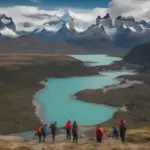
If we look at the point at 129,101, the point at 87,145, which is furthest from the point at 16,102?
the point at 87,145

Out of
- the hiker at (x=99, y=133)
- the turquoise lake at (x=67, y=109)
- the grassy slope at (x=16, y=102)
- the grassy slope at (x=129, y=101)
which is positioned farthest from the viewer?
the turquoise lake at (x=67, y=109)

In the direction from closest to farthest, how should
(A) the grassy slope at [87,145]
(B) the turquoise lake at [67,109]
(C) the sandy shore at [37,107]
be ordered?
(A) the grassy slope at [87,145] < (C) the sandy shore at [37,107] < (B) the turquoise lake at [67,109]

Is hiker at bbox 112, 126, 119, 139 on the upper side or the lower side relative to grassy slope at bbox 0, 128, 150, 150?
upper

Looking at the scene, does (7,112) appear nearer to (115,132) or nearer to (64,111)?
(64,111)

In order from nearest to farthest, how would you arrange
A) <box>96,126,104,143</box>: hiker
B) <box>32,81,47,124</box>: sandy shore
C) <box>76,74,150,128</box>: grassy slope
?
<box>96,126,104,143</box>: hiker → <box>76,74,150,128</box>: grassy slope → <box>32,81,47,124</box>: sandy shore

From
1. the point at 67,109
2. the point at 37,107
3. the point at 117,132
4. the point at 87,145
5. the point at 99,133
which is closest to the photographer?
Result: the point at 99,133

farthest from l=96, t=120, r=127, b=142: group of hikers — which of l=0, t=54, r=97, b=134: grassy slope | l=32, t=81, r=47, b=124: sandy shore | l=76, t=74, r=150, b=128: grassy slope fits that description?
l=32, t=81, r=47, b=124: sandy shore

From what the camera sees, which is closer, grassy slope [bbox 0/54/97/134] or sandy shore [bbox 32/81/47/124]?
grassy slope [bbox 0/54/97/134]

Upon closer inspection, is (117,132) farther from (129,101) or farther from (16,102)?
(129,101)

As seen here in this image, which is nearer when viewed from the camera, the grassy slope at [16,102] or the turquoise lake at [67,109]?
the grassy slope at [16,102]

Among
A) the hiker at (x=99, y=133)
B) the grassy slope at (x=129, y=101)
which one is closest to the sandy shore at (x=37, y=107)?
the grassy slope at (x=129, y=101)

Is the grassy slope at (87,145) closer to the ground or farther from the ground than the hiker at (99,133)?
closer to the ground

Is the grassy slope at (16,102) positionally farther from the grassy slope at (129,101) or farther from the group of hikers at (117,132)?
the group of hikers at (117,132)

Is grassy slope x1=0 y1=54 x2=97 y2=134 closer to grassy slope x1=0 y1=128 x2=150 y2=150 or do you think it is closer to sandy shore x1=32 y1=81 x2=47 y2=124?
sandy shore x1=32 y1=81 x2=47 y2=124
